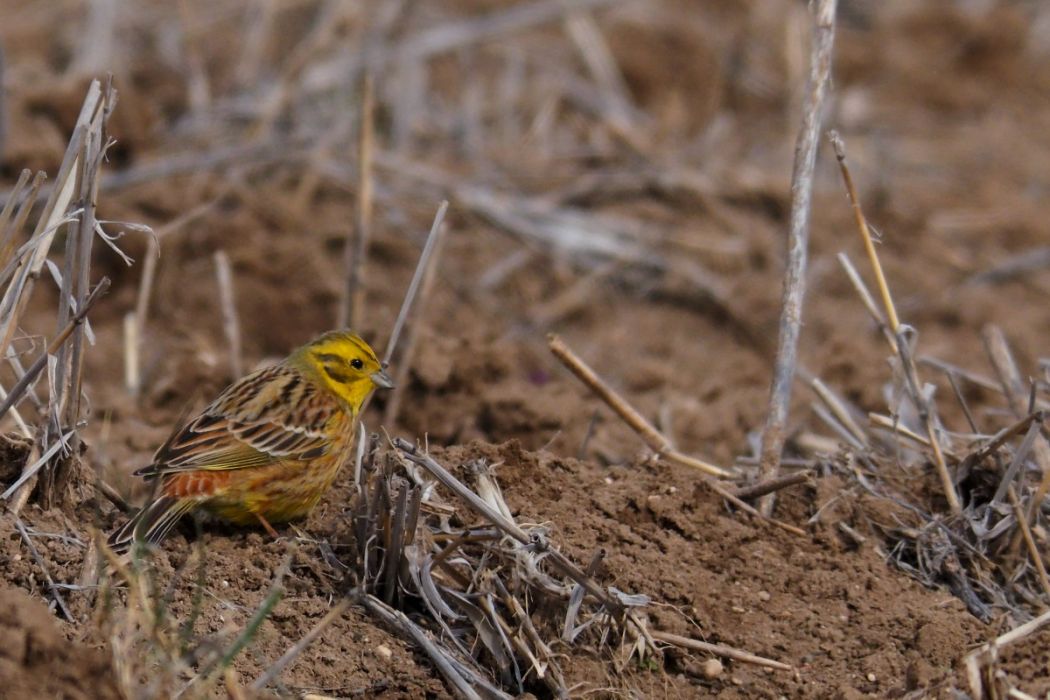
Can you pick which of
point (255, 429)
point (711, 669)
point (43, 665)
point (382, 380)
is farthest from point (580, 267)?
point (43, 665)

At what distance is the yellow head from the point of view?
5.54 meters

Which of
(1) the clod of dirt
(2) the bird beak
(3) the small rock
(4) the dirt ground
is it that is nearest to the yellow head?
(2) the bird beak

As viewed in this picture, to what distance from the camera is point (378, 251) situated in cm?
855

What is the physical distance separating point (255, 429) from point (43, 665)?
5.76ft

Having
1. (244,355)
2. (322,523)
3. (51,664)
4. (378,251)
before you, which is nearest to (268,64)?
(378,251)

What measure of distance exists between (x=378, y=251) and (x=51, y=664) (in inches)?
207

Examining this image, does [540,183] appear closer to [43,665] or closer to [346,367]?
[346,367]

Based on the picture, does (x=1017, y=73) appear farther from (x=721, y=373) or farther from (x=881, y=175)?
(x=721, y=373)

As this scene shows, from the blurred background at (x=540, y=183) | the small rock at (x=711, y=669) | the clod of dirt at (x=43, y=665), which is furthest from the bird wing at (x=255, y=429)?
the small rock at (x=711, y=669)

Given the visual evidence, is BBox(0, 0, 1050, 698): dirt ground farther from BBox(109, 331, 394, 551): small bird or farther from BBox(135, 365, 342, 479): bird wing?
BBox(135, 365, 342, 479): bird wing

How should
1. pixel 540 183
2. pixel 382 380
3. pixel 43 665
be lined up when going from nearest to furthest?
pixel 43 665, pixel 382 380, pixel 540 183

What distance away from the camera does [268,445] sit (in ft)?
16.7

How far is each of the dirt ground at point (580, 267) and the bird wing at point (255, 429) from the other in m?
0.24

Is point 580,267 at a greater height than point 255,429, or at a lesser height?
lesser
